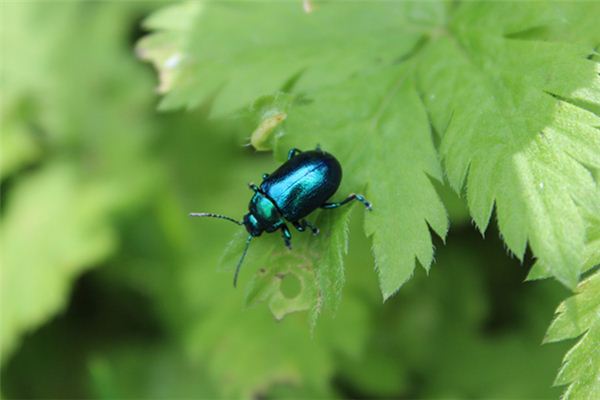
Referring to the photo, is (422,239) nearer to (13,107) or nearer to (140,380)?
(140,380)

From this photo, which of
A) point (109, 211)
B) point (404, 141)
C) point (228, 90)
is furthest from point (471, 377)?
point (109, 211)

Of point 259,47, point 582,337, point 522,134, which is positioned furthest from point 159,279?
point 582,337

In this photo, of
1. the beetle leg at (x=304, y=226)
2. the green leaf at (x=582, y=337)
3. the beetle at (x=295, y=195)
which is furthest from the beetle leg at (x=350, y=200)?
the green leaf at (x=582, y=337)

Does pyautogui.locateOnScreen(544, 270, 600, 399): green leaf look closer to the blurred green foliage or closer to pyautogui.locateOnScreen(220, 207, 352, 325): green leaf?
pyautogui.locateOnScreen(220, 207, 352, 325): green leaf

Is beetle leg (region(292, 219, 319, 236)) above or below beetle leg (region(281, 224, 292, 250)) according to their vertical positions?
above

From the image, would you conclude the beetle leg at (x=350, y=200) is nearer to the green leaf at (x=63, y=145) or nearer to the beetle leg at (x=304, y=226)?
the beetle leg at (x=304, y=226)

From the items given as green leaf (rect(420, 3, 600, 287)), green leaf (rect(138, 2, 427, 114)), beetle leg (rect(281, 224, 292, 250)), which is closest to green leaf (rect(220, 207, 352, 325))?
beetle leg (rect(281, 224, 292, 250))

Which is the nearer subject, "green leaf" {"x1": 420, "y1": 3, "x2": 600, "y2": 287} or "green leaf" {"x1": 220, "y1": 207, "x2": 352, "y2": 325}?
"green leaf" {"x1": 420, "y1": 3, "x2": 600, "y2": 287}
